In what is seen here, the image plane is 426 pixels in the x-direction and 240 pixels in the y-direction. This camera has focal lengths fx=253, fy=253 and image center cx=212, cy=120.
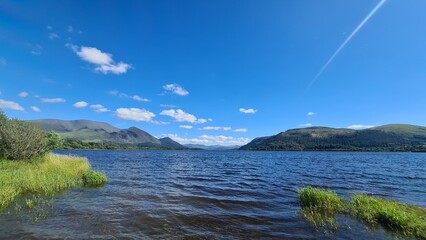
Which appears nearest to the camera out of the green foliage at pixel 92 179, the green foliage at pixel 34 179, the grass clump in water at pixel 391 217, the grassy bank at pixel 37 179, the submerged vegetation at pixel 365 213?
the grass clump in water at pixel 391 217

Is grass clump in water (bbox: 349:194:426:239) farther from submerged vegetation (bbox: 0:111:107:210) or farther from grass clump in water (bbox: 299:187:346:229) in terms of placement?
submerged vegetation (bbox: 0:111:107:210)

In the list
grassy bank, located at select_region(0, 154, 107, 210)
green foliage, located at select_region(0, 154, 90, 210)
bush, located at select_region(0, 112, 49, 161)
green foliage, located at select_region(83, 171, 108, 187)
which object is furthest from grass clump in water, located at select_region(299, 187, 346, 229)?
bush, located at select_region(0, 112, 49, 161)

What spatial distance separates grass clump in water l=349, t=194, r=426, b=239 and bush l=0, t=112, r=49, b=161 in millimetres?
33915

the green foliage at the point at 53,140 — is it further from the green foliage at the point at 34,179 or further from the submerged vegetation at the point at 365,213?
the submerged vegetation at the point at 365,213

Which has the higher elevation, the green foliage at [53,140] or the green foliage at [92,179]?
the green foliage at [53,140]

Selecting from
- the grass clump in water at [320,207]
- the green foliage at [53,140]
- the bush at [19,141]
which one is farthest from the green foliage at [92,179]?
the grass clump in water at [320,207]

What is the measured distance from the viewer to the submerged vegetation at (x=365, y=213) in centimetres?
1438

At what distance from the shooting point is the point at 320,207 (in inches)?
752

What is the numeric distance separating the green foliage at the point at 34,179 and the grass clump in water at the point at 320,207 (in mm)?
18951

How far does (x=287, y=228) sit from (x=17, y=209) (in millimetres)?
16806

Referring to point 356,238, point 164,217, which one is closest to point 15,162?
point 164,217

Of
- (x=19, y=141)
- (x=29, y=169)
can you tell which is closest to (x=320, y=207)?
(x=29, y=169)

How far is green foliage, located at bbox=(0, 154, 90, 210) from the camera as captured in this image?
18.6 metres

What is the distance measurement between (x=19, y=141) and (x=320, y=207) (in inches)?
1257
